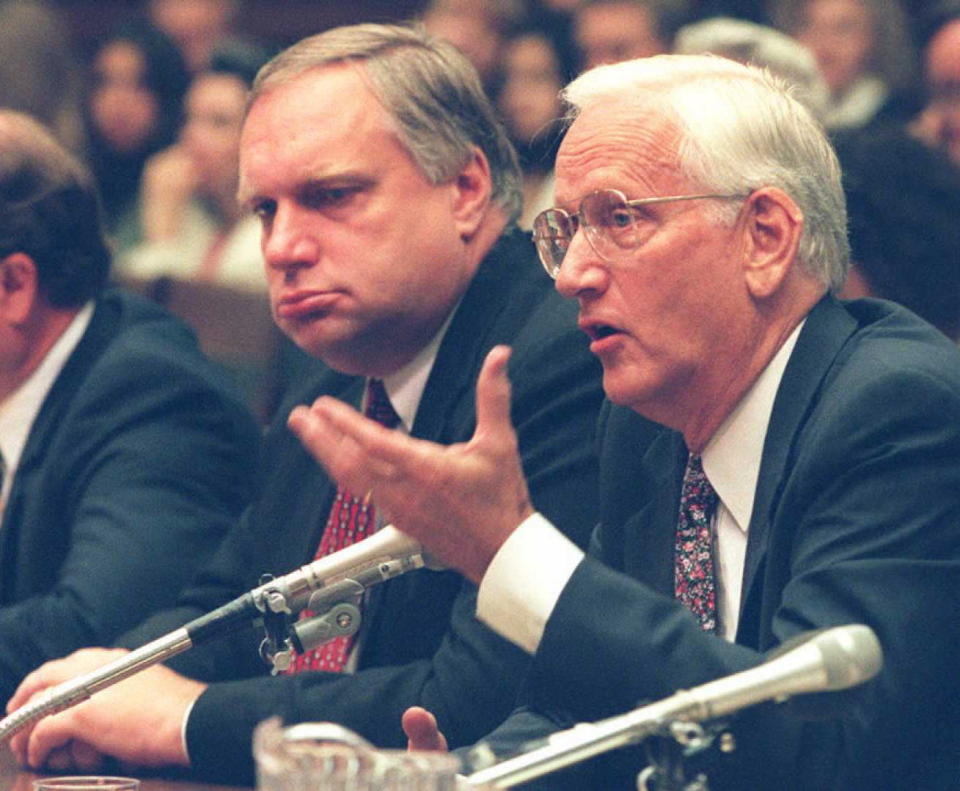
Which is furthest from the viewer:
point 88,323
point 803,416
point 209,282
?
point 209,282

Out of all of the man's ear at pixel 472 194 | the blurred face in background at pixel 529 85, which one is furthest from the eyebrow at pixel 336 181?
the blurred face in background at pixel 529 85

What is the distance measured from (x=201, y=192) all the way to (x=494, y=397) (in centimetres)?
483

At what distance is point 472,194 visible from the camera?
9.81 ft

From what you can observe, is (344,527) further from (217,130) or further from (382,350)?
(217,130)

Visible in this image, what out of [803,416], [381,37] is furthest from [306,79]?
[803,416]

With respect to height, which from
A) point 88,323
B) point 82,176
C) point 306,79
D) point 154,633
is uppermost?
point 306,79

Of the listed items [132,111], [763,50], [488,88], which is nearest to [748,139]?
[763,50]

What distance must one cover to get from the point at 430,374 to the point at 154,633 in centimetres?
60

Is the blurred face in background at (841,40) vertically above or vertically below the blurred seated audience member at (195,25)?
above

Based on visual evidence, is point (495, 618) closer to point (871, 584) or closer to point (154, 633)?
point (871, 584)

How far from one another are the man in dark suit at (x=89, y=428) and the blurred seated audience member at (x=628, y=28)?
7.83 feet

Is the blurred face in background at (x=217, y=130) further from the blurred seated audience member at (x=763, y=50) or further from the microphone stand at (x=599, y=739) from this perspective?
the microphone stand at (x=599, y=739)

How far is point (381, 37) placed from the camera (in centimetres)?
303

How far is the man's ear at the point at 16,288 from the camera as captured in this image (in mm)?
3518
